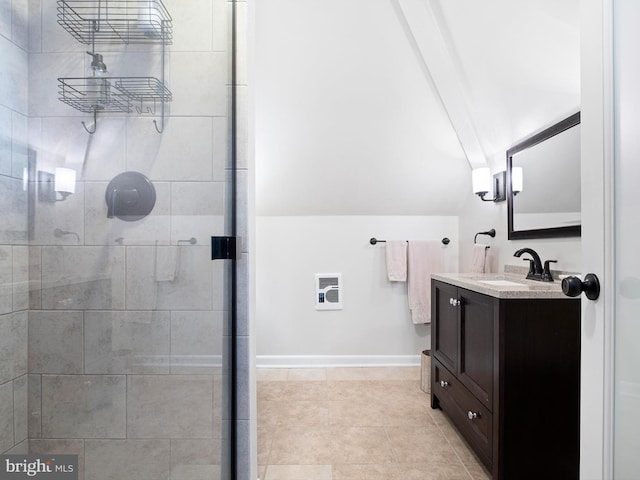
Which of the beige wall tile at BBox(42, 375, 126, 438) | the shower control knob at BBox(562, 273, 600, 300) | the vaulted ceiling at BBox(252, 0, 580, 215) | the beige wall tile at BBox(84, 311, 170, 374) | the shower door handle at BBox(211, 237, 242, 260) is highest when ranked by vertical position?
the vaulted ceiling at BBox(252, 0, 580, 215)

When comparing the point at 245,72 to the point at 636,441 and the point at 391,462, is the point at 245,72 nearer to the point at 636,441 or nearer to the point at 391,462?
the point at 636,441

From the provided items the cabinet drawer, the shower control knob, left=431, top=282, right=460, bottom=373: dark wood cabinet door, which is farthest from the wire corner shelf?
the cabinet drawer

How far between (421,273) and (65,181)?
8.79ft

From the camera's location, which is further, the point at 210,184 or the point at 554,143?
the point at 554,143

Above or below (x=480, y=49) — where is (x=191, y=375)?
below

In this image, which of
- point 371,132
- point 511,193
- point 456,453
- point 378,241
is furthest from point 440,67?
point 456,453

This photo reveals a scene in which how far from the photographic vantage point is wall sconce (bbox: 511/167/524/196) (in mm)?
1953

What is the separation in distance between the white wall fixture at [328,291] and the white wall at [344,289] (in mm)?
42

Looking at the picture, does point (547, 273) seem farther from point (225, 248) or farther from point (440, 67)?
point (225, 248)

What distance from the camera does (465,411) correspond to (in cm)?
164

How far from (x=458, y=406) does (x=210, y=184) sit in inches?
67.3

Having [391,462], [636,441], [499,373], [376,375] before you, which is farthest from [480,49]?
[376,375]

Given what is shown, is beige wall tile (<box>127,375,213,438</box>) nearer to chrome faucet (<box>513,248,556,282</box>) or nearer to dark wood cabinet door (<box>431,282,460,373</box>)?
dark wood cabinet door (<box>431,282,460,373</box>)

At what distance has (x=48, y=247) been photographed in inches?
21.1
